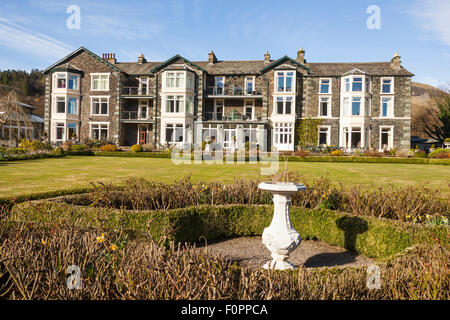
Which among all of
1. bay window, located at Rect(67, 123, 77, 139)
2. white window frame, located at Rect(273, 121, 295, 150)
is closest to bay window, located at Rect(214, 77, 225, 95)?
white window frame, located at Rect(273, 121, 295, 150)

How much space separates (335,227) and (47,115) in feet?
111

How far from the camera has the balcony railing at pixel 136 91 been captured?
32.6 metres

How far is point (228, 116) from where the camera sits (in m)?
32.1

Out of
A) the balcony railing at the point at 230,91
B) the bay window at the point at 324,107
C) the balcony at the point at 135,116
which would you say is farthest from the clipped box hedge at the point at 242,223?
the balcony at the point at 135,116

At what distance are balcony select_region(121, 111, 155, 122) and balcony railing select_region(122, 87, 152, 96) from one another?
193cm

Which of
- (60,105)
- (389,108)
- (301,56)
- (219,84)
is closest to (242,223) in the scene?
(219,84)

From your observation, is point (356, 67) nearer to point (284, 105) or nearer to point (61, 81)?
point (284, 105)

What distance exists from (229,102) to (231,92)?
3.41 ft

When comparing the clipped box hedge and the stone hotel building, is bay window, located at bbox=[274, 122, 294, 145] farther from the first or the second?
the clipped box hedge

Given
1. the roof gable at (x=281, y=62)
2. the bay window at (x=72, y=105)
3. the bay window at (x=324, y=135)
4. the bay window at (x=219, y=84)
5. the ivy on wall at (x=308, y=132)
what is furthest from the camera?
the bay window at (x=219, y=84)

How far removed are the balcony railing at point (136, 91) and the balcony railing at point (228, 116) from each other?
21.2ft

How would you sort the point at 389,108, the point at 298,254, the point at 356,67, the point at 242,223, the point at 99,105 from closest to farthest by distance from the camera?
the point at 298,254 → the point at 242,223 → the point at 389,108 → the point at 356,67 → the point at 99,105

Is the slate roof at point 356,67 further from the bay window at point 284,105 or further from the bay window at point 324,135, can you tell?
the bay window at point 324,135
